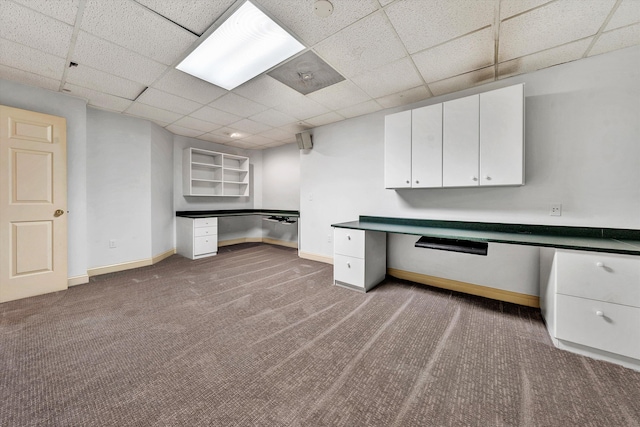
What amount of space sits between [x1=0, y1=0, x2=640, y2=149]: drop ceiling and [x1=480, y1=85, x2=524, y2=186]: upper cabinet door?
342mm

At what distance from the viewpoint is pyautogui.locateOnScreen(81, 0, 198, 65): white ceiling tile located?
1.64 meters

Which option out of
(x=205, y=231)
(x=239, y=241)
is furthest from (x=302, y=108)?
(x=239, y=241)

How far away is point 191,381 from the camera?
144 centimetres

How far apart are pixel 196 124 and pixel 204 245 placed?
7.28 ft

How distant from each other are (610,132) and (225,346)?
382 centimetres

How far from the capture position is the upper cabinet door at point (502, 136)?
2.23 m

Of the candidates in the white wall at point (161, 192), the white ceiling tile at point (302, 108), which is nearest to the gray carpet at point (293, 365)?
the white wall at point (161, 192)

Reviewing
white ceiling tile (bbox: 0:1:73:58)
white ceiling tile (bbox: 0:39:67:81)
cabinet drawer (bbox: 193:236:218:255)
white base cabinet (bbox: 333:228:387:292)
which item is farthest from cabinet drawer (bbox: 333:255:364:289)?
white ceiling tile (bbox: 0:39:67:81)

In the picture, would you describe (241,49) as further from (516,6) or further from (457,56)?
(516,6)

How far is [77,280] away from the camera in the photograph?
304 cm

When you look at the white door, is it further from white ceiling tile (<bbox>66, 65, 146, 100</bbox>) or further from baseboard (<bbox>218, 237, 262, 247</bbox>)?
baseboard (<bbox>218, 237, 262, 247</bbox>)

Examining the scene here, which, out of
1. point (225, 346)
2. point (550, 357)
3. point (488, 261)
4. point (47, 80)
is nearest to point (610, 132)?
point (488, 261)

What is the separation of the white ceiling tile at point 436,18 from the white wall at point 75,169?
3865 millimetres

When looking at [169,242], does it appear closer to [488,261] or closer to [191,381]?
[191,381]
